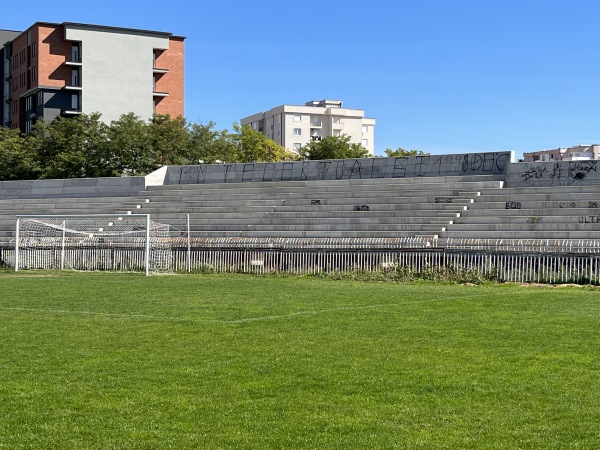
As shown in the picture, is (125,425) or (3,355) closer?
(125,425)

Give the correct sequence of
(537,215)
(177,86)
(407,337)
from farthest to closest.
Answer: (177,86)
(537,215)
(407,337)

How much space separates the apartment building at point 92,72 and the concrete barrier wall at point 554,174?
1993 inches

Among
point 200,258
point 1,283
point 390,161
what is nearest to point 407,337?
point 1,283

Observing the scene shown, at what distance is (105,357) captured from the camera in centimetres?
1188

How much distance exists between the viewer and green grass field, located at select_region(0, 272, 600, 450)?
313 inches

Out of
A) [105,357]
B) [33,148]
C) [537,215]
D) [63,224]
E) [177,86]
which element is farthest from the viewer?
[177,86]

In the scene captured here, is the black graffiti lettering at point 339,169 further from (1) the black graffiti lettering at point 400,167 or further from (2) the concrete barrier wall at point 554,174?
(2) the concrete barrier wall at point 554,174

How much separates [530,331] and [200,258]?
2062 cm

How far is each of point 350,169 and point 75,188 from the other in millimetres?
15698

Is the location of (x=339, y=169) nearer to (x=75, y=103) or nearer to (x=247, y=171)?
(x=247, y=171)

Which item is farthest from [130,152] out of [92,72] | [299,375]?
[299,375]

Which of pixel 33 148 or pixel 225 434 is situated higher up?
pixel 33 148

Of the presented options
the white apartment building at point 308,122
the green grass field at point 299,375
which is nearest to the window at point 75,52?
the white apartment building at point 308,122

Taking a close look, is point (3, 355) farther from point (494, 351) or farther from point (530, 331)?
point (530, 331)
